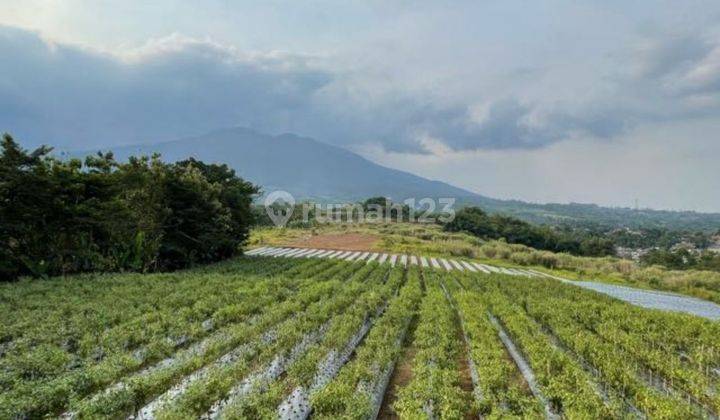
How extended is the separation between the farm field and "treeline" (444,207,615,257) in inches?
2348

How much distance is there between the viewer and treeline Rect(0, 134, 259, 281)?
17.4 metres

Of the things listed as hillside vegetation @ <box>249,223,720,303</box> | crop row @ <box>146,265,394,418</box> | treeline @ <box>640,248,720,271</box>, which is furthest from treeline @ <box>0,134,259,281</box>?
treeline @ <box>640,248,720,271</box>

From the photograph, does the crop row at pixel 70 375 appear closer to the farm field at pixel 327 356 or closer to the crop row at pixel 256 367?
the farm field at pixel 327 356

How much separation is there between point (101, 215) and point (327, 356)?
14964 mm

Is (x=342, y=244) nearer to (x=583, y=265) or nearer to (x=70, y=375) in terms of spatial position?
(x=583, y=265)

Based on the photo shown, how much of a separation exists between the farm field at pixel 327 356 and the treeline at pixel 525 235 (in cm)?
5963

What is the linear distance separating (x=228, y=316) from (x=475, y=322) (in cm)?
708

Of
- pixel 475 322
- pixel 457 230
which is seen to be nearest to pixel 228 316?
pixel 475 322

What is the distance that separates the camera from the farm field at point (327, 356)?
6.88 m

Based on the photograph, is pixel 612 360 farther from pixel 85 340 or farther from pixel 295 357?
pixel 85 340

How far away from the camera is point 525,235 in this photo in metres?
76.1

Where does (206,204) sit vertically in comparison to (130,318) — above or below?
above

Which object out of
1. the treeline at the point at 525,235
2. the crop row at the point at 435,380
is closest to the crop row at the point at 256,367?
the crop row at the point at 435,380

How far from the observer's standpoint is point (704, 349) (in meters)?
12.1
